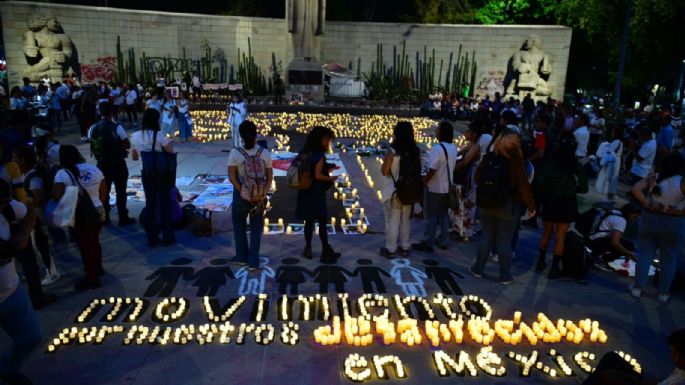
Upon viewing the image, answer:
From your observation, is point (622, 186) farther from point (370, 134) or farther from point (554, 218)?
point (370, 134)

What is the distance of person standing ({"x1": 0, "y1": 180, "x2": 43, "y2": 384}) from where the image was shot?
348 cm

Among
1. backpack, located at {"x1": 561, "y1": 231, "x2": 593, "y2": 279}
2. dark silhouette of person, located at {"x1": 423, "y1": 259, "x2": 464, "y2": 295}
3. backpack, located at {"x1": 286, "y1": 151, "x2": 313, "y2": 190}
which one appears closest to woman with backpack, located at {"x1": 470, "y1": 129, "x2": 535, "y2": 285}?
dark silhouette of person, located at {"x1": 423, "y1": 259, "x2": 464, "y2": 295}

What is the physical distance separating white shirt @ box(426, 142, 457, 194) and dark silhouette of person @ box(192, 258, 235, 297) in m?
2.93

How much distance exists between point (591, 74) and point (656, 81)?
5757 mm

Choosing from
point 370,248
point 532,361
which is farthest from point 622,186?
point 532,361

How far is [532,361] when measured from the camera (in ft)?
15.2

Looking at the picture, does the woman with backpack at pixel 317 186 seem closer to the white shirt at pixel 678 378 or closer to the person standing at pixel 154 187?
the person standing at pixel 154 187

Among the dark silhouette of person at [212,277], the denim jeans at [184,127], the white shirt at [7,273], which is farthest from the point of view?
the denim jeans at [184,127]

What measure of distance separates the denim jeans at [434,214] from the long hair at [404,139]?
85 cm

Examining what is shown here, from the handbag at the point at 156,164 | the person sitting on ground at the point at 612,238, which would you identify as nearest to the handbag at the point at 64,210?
the handbag at the point at 156,164

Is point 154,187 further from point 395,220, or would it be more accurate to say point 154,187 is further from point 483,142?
point 483,142

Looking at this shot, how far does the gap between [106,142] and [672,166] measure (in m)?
7.42

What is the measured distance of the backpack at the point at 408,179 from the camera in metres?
6.57

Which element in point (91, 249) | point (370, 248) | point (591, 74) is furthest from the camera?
point (591, 74)
